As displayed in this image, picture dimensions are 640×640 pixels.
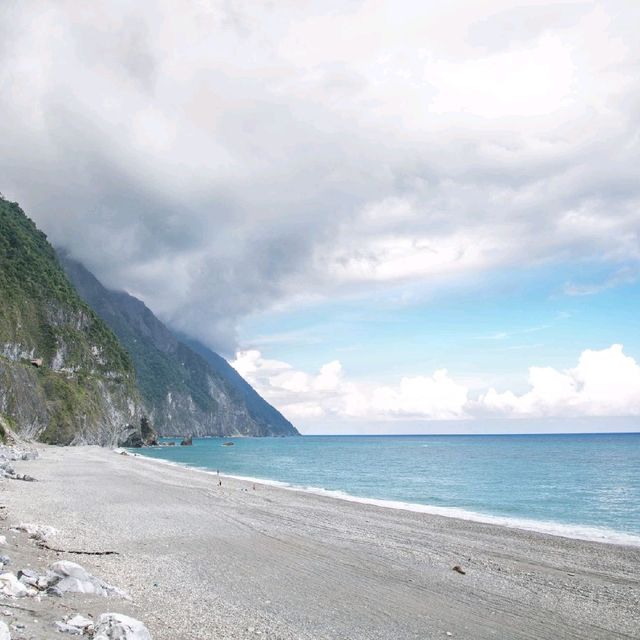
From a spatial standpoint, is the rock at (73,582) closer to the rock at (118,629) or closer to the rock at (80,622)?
the rock at (80,622)

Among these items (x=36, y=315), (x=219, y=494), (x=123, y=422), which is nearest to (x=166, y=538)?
(x=219, y=494)

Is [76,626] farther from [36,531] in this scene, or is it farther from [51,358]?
[51,358]

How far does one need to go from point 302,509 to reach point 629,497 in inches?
1288

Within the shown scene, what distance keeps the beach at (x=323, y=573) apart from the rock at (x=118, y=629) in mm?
859

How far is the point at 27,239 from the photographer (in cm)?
13825

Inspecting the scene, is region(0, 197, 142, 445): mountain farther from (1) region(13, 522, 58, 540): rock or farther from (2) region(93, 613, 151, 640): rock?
(2) region(93, 613, 151, 640): rock

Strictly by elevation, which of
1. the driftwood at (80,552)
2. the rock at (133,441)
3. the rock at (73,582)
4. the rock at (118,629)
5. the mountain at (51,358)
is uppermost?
the mountain at (51,358)

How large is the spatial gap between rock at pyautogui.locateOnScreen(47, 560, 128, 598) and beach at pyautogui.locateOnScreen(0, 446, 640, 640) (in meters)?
0.31

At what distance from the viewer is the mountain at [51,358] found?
93.8 m

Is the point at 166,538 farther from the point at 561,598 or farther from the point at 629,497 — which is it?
the point at 629,497

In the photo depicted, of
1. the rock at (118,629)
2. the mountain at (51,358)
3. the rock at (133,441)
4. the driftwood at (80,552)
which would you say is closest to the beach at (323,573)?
the driftwood at (80,552)

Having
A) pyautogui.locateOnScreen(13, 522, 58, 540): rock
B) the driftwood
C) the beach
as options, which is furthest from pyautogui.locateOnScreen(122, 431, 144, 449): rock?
the driftwood

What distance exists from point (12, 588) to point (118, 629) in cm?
312

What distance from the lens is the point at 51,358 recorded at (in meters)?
114
